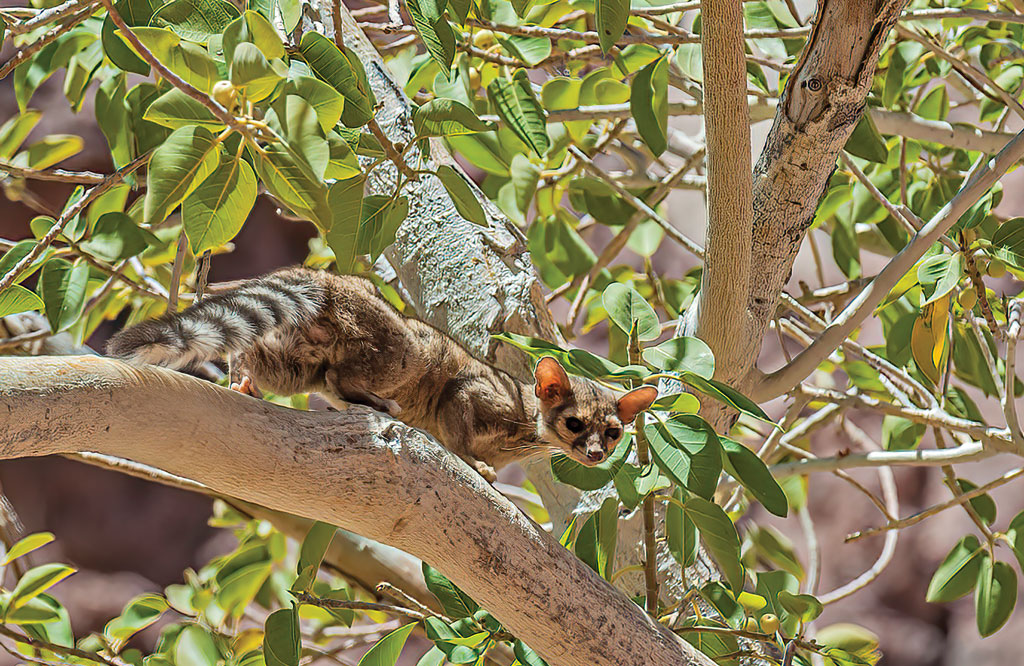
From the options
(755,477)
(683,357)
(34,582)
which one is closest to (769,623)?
(755,477)

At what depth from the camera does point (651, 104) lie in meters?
1.70

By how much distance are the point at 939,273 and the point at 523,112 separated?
2.58 feet

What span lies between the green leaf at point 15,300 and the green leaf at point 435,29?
74 centimetres

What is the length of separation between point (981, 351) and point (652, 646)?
120 cm

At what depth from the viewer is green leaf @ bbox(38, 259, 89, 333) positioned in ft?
5.32

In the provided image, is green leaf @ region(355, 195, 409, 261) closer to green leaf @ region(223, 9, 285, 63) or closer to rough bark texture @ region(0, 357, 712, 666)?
rough bark texture @ region(0, 357, 712, 666)

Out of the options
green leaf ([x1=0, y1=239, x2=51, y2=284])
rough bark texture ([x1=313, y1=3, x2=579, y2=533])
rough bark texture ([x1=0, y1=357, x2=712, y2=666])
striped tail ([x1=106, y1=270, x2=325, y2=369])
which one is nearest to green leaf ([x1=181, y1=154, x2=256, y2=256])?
rough bark texture ([x1=0, y1=357, x2=712, y2=666])

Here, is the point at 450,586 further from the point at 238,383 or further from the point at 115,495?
the point at 115,495

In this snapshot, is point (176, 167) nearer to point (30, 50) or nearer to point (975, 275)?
point (30, 50)

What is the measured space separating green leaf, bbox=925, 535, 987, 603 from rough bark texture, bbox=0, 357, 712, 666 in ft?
2.86

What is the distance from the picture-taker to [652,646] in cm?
130

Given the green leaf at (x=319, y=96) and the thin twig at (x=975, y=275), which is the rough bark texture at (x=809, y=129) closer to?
the thin twig at (x=975, y=275)

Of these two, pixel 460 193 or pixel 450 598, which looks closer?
pixel 460 193

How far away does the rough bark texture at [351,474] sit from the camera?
0.92m
